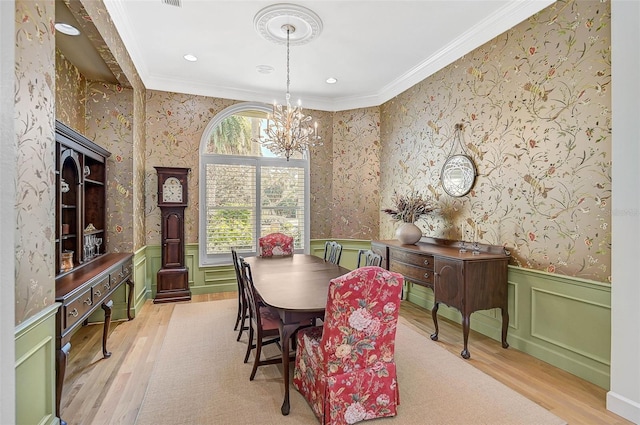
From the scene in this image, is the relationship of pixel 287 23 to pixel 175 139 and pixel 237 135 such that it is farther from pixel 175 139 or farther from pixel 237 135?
pixel 175 139

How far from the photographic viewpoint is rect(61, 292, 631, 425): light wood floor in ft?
6.95

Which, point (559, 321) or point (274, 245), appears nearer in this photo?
point (559, 321)

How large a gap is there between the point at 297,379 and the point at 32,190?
6.67 feet

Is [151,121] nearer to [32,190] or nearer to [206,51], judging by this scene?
[206,51]

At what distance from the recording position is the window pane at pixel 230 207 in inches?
199

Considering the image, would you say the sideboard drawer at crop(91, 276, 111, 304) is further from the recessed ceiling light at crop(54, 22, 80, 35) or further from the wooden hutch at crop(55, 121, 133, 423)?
the recessed ceiling light at crop(54, 22, 80, 35)

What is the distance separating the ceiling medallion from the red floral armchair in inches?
94.7

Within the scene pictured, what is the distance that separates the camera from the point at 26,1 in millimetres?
1576

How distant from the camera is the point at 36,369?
5.34ft

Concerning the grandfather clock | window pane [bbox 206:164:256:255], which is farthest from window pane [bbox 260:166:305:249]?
the grandfather clock

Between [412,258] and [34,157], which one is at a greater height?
[34,157]

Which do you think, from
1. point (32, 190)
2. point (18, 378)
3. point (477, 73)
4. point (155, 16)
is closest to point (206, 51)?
point (155, 16)

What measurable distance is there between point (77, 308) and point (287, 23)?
3.20 m

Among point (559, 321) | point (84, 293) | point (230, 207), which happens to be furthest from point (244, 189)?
point (559, 321)
